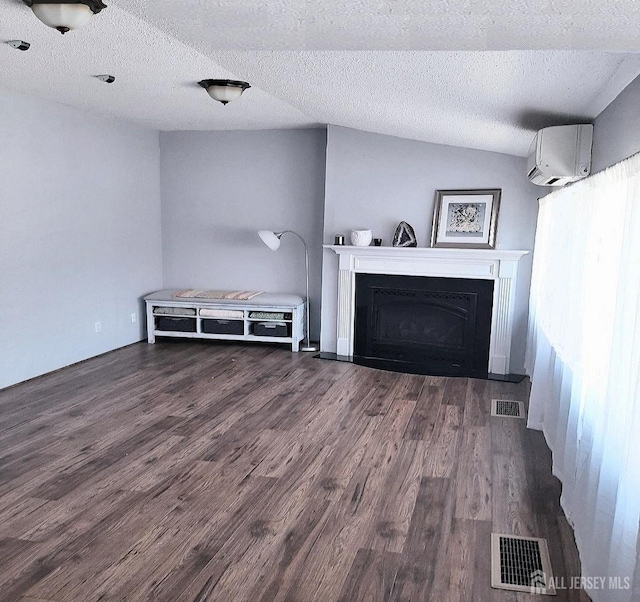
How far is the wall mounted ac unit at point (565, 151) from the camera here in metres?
3.41

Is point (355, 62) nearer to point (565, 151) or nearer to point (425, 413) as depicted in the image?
point (565, 151)

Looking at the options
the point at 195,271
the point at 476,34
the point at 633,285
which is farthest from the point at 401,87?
the point at 195,271

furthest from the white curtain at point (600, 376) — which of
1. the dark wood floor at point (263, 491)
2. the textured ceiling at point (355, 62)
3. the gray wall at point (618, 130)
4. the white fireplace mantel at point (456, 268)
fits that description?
the white fireplace mantel at point (456, 268)

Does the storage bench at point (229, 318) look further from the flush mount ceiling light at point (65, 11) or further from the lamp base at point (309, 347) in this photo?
the flush mount ceiling light at point (65, 11)

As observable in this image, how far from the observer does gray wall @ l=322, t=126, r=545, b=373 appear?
5445 mm

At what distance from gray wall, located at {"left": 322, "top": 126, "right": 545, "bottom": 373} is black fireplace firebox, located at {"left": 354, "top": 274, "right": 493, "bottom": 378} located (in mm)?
331

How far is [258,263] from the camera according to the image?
671 centimetres

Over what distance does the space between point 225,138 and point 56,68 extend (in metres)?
2.83

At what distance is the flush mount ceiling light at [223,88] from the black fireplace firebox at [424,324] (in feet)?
7.77

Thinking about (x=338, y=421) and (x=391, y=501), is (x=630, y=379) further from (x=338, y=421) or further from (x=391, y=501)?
(x=338, y=421)

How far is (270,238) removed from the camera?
612cm

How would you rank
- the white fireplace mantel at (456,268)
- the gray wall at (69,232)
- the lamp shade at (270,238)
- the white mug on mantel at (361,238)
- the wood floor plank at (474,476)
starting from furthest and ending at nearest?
the lamp shade at (270,238) → the white mug on mantel at (361,238) → the white fireplace mantel at (456,268) → the gray wall at (69,232) → the wood floor plank at (474,476)

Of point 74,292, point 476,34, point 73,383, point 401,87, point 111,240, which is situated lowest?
point 73,383

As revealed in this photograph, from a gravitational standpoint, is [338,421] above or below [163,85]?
below
